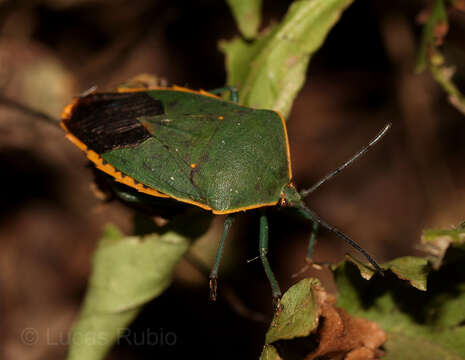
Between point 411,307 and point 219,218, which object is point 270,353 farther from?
point 219,218

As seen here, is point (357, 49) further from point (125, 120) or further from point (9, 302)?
point (9, 302)

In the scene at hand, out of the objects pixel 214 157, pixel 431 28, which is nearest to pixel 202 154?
pixel 214 157

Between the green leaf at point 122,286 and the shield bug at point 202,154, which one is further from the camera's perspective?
the green leaf at point 122,286

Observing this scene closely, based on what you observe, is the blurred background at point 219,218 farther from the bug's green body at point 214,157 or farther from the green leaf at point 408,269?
the green leaf at point 408,269

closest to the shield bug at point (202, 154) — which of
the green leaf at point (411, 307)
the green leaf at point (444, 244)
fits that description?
the green leaf at point (411, 307)

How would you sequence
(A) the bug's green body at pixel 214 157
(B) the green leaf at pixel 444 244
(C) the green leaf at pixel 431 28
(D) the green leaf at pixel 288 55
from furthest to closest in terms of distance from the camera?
(C) the green leaf at pixel 431 28 < (D) the green leaf at pixel 288 55 < (A) the bug's green body at pixel 214 157 < (B) the green leaf at pixel 444 244

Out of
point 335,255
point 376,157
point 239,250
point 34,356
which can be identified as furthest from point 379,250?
point 34,356

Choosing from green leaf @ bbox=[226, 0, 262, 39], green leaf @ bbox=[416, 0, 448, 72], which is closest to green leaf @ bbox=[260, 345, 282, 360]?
green leaf @ bbox=[226, 0, 262, 39]
